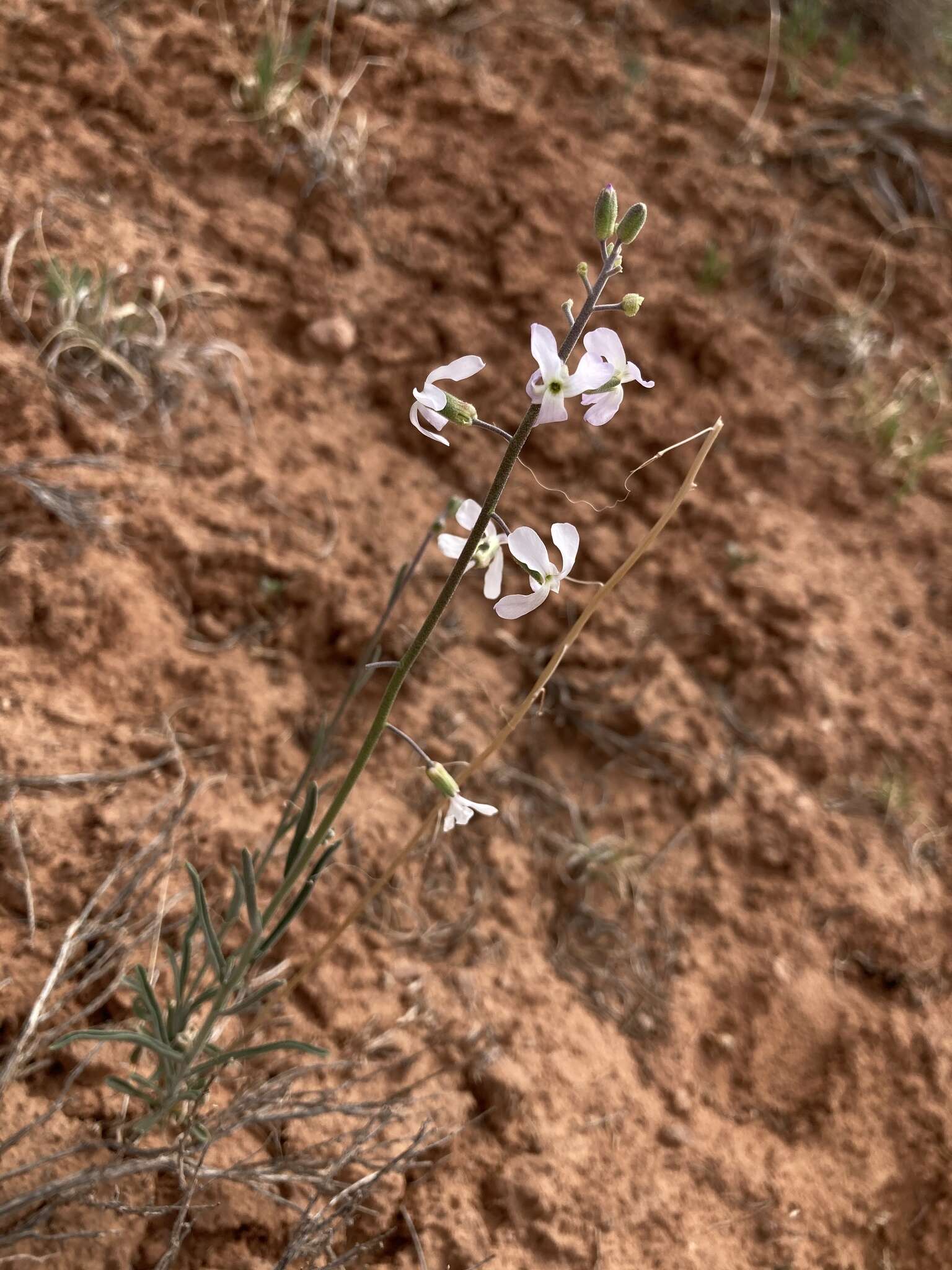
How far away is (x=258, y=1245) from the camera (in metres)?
1.74

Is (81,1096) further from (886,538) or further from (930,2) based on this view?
(930,2)

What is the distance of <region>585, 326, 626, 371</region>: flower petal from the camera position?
1.24 m

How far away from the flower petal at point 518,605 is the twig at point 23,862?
1155 mm

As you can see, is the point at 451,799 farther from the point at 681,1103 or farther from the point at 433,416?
the point at 681,1103

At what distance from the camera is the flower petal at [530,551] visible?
1.35 metres

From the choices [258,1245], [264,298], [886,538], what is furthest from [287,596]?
[886,538]

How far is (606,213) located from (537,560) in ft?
1.50

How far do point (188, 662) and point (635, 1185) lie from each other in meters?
1.49

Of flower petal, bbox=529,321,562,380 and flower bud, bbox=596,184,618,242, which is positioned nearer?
flower petal, bbox=529,321,562,380

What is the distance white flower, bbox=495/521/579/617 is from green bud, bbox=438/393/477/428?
0.53ft

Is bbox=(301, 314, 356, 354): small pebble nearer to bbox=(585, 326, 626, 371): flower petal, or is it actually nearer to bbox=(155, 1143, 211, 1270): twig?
bbox=(585, 326, 626, 371): flower petal

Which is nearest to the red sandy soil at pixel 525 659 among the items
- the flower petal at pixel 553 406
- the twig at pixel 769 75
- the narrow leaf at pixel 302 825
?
the twig at pixel 769 75

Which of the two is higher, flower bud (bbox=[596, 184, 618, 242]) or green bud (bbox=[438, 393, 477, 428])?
flower bud (bbox=[596, 184, 618, 242])

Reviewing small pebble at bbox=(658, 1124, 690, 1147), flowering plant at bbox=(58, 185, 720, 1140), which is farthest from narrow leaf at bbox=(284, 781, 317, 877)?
small pebble at bbox=(658, 1124, 690, 1147)
